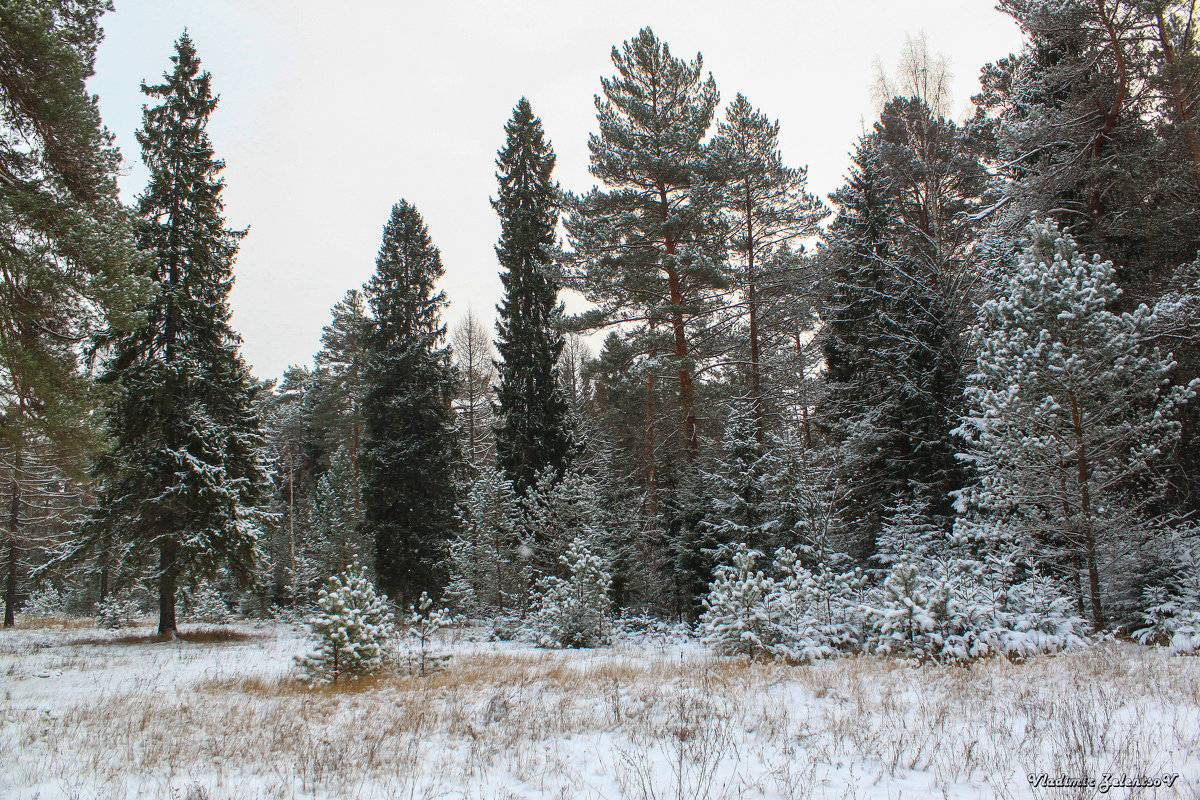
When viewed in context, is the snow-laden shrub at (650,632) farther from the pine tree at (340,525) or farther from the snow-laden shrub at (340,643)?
the pine tree at (340,525)

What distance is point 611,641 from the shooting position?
14.9 metres

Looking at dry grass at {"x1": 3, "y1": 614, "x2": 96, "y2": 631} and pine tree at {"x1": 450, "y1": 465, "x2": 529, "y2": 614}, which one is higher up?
pine tree at {"x1": 450, "y1": 465, "x2": 529, "y2": 614}

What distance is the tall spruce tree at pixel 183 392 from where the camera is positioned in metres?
16.4

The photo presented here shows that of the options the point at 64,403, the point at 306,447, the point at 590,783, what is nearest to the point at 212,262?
the point at 64,403

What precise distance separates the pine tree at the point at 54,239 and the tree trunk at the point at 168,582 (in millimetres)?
7247

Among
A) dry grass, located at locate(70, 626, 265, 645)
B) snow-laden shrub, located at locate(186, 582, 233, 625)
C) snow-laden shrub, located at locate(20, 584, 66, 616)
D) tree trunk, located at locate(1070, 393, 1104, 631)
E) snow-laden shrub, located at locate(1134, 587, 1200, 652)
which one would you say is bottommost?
snow-laden shrub, located at locate(20, 584, 66, 616)

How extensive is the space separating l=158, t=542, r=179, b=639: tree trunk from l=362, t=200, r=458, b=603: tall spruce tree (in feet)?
21.9

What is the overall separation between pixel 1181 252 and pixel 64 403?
20487 millimetres

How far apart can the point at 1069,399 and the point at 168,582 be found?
69.3 feet

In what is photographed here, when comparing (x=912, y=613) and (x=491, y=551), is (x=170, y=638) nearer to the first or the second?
(x=491, y=551)

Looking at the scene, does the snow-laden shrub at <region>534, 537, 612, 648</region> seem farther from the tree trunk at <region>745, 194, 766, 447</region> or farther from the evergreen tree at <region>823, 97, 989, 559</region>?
the evergreen tree at <region>823, 97, 989, 559</region>

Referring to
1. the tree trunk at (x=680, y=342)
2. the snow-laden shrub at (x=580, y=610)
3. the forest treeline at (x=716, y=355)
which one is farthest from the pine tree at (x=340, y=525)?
the tree trunk at (x=680, y=342)

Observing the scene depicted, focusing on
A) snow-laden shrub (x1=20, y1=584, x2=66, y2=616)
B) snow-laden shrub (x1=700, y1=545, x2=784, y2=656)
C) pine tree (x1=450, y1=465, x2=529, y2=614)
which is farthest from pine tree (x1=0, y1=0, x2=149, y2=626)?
snow-laden shrub (x1=20, y1=584, x2=66, y2=616)

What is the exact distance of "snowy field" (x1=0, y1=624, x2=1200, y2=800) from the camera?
4.44 metres
